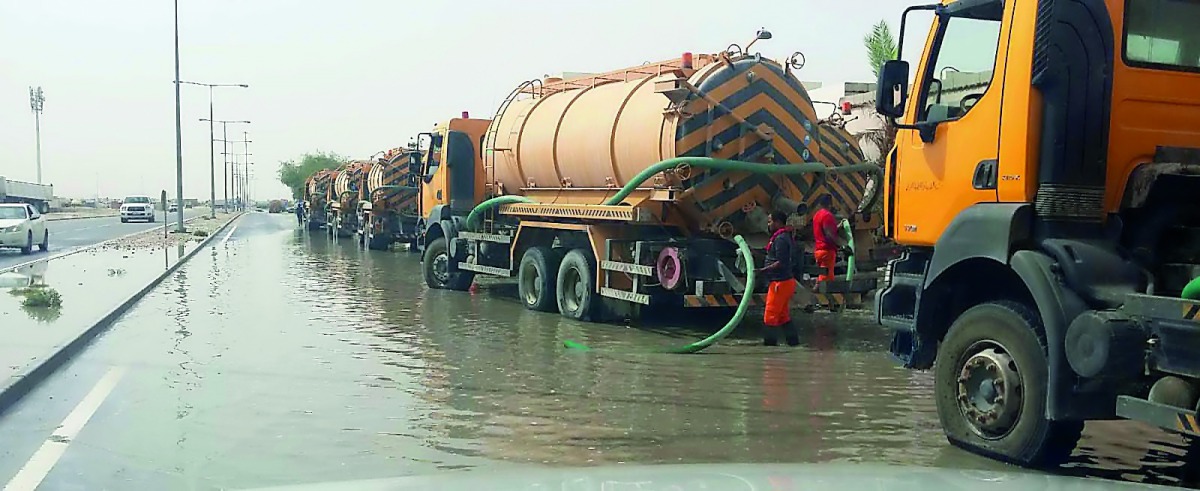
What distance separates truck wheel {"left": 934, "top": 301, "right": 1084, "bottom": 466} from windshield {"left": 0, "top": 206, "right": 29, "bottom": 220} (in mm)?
26994

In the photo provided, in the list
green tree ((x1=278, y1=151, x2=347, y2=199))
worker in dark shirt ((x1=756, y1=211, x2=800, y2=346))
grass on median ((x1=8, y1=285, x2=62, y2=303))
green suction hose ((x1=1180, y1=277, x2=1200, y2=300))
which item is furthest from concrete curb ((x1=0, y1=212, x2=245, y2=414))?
green tree ((x1=278, y1=151, x2=347, y2=199))

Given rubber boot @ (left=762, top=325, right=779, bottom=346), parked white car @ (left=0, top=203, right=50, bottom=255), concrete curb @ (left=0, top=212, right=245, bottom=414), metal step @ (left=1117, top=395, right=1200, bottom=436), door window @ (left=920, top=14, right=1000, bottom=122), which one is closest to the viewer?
metal step @ (left=1117, top=395, right=1200, bottom=436)

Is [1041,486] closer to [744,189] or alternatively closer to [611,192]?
[744,189]

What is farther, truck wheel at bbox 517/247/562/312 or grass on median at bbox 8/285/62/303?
truck wheel at bbox 517/247/562/312

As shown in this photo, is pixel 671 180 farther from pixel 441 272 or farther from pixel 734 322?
pixel 441 272

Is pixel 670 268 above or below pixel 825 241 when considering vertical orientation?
below

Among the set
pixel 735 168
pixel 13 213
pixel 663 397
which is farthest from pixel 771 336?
pixel 13 213

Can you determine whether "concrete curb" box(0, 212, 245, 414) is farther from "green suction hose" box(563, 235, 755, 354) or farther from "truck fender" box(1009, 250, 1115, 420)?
"truck fender" box(1009, 250, 1115, 420)

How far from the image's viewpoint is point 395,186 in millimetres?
28875

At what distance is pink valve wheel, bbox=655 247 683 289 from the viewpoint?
11130 millimetres

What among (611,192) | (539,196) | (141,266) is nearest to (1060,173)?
(611,192)

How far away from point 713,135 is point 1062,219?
228 inches

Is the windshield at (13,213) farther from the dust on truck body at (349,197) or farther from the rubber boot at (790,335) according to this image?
the rubber boot at (790,335)

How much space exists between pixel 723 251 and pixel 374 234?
20447 millimetres
